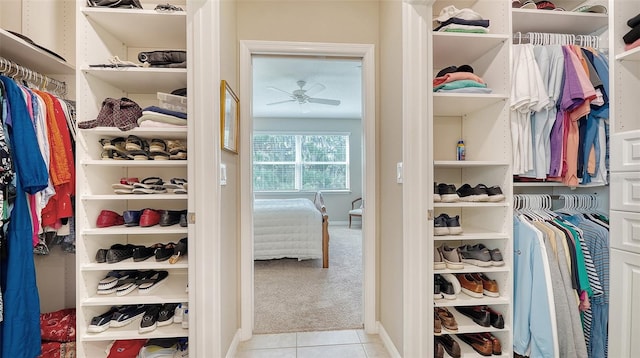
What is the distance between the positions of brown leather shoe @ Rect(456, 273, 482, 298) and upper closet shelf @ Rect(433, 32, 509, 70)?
4.38 feet

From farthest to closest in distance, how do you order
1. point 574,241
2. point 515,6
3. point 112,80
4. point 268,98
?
point 268,98
point 515,6
point 112,80
point 574,241

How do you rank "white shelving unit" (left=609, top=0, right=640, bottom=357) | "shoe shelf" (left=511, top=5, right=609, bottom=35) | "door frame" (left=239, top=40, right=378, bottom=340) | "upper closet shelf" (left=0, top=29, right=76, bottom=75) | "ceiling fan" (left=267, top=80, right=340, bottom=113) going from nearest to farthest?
"white shelving unit" (left=609, top=0, right=640, bottom=357) < "upper closet shelf" (left=0, top=29, right=76, bottom=75) < "shoe shelf" (left=511, top=5, right=609, bottom=35) < "door frame" (left=239, top=40, right=378, bottom=340) < "ceiling fan" (left=267, top=80, right=340, bottom=113)

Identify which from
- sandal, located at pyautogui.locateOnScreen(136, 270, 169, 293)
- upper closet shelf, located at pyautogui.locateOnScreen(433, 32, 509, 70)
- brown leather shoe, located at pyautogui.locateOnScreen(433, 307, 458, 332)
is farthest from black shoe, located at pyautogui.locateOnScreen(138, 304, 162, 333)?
upper closet shelf, located at pyautogui.locateOnScreen(433, 32, 509, 70)

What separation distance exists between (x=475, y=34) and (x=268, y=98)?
12.8ft

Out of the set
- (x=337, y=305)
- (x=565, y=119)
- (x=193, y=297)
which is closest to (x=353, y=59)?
(x=565, y=119)

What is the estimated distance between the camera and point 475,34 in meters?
1.55

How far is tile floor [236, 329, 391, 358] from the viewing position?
5.94ft

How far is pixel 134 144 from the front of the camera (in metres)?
1.55

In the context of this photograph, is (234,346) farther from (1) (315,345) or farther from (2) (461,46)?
(2) (461,46)

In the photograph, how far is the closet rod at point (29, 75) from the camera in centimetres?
134

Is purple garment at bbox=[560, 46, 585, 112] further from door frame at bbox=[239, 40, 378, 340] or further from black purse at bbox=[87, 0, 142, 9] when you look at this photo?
black purse at bbox=[87, 0, 142, 9]

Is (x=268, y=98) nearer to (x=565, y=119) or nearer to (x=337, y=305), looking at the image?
(x=337, y=305)

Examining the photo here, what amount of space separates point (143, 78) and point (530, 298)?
2408mm

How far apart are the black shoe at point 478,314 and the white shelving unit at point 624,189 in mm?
609
